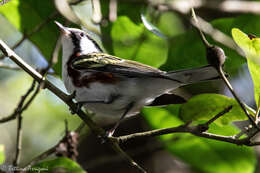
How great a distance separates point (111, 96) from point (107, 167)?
1.97m

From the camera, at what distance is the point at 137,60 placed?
3230mm

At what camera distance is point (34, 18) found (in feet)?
11.3

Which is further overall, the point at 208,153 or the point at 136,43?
the point at 208,153

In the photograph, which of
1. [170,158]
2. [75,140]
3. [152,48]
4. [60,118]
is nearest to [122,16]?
[152,48]

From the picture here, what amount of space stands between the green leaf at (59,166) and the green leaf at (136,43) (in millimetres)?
952

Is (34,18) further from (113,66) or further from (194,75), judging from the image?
(194,75)

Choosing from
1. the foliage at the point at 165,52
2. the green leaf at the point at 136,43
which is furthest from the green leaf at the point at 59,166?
the green leaf at the point at 136,43

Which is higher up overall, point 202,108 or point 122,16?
point 122,16

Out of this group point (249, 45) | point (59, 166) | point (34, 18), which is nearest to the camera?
point (249, 45)

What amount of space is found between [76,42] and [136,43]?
2.55ft

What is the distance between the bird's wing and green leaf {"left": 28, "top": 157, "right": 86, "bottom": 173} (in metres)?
0.75

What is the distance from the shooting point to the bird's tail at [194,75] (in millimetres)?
2618

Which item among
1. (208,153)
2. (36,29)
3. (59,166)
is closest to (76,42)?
(36,29)

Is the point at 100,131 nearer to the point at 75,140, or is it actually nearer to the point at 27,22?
the point at 75,140
